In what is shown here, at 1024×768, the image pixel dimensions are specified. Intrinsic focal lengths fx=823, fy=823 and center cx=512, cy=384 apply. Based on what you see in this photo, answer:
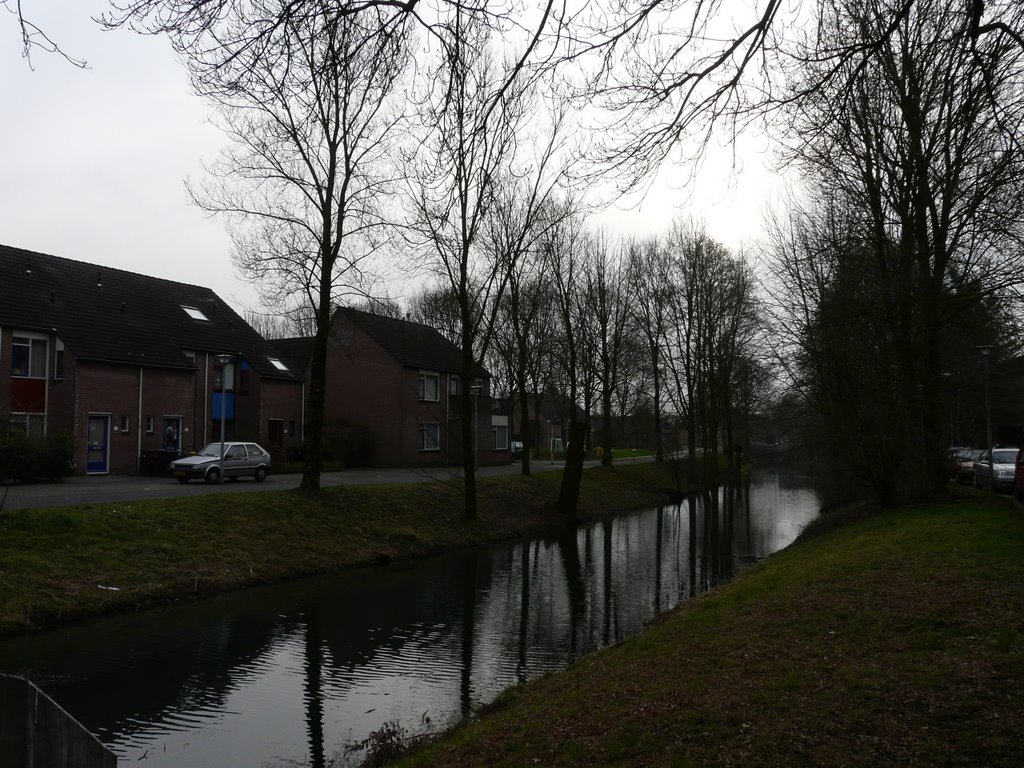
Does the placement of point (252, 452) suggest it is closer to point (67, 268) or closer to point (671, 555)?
point (67, 268)

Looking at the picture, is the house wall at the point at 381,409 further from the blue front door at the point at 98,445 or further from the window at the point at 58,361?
the window at the point at 58,361

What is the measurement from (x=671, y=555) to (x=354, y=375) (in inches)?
1046

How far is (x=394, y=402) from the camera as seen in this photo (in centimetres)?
4369

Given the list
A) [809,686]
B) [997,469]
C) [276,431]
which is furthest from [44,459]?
[997,469]

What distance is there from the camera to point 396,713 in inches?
354

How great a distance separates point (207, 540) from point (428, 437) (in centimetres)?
2732

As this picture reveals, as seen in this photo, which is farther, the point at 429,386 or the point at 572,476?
the point at 429,386

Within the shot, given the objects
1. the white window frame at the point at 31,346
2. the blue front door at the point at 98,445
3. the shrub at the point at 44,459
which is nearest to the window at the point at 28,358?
the white window frame at the point at 31,346

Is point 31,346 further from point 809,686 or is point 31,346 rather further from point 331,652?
point 809,686

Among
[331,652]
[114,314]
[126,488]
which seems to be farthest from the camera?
[114,314]

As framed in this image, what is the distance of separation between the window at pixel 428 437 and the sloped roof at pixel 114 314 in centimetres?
762

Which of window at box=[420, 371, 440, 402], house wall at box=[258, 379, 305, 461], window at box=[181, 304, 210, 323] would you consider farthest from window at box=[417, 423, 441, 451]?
window at box=[181, 304, 210, 323]

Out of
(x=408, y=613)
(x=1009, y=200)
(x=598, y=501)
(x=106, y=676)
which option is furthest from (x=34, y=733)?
(x=598, y=501)

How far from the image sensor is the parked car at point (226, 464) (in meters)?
27.2
